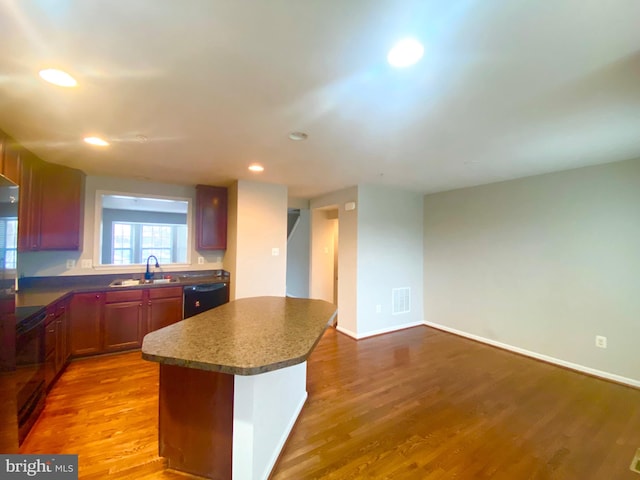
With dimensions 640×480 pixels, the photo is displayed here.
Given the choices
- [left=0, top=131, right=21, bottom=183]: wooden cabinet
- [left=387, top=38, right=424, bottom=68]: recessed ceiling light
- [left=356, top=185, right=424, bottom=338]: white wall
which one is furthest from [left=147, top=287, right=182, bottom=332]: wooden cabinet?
[left=387, top=38, right=424, bottom=68]: recessed ceiling light

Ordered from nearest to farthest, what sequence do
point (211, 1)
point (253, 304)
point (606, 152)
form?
point (211, 1)
point (253, 304)
point (606, 152)

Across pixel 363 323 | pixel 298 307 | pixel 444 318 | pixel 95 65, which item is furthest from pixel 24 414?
pixel 444 318

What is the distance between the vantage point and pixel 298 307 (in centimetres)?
219

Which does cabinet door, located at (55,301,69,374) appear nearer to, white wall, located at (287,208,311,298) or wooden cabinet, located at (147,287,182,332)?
wooden cabinet, located at (147,287,182,332)

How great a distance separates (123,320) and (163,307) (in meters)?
0.45

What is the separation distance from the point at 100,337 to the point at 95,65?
3167 mm

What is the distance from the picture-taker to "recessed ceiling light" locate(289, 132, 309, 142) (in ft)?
7.12

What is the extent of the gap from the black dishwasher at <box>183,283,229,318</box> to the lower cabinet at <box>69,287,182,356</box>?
10cm

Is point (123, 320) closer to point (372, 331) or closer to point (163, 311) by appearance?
point (163, 311)

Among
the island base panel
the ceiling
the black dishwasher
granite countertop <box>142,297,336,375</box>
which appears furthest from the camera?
the black dishwasher

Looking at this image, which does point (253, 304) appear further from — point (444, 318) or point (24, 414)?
point (444, 318)

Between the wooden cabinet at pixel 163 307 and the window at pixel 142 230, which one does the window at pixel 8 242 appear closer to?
the wooden cabinet at pixel 163 307

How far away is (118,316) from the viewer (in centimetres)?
329

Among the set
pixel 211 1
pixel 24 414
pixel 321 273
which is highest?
pixel 211 1
